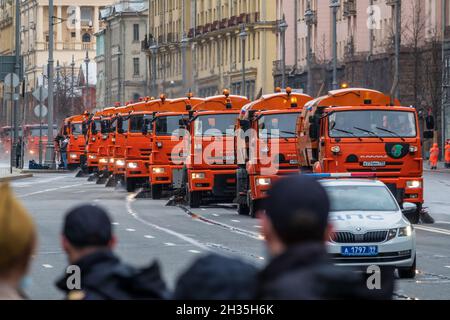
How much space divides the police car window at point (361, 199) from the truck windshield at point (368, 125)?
10211 millimetres

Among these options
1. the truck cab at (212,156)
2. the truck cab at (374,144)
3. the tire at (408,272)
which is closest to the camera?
the tire at (408,272)

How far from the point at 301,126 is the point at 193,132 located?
5.68 m

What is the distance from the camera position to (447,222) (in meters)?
33.3

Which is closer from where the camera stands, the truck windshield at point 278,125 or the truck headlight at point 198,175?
the truck windshield at point 278,125

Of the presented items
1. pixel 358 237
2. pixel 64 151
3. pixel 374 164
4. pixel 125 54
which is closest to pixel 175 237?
pixel 374 164

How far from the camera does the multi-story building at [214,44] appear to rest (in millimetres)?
117812

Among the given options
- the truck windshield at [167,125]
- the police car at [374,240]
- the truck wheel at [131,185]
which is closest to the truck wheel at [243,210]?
the truck windshield at [167,125]

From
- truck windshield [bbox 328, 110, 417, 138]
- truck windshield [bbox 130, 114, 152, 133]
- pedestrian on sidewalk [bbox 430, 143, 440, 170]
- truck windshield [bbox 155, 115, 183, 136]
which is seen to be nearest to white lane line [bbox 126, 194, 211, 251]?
truck windshield [bbox 155, 115, 183, 136]

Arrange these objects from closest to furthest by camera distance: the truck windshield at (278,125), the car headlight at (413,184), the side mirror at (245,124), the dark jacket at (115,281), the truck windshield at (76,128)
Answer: the dark jacket at (115,281) → the car headlight at (413,184) → the truck windshield at (278,125) → the side mirror at (245,124) → the truck windshield at (76,128)

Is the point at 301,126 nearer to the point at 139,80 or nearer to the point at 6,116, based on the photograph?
the point at 6,116

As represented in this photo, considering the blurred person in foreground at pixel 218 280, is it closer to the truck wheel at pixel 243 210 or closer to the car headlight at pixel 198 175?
the truck wheel at pixel 243 210

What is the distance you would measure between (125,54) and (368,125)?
451 ft

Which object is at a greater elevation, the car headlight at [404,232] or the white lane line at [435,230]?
the car headlight at [404,232]
